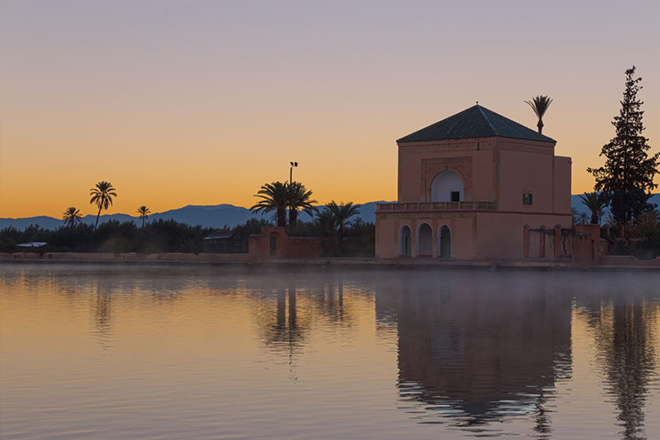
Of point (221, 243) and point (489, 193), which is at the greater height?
point (489, 193)

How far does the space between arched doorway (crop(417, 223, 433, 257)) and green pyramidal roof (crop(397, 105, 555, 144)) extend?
562 centimetres

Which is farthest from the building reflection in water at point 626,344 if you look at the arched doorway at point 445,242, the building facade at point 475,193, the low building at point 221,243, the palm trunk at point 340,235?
the low building at point 221,243

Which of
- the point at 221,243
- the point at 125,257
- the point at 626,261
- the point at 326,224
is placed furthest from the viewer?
the point at 221,243

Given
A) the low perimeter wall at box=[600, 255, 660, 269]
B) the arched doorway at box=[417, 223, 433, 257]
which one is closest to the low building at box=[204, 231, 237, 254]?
the arched doorway at box=[417, 223, 433, 257]

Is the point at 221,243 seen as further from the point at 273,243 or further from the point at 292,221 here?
the point at 273,243

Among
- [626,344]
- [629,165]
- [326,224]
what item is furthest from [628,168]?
[626,344]

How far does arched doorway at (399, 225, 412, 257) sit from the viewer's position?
61.5 meters

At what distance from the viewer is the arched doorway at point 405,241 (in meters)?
A: 61.5

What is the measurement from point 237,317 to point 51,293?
11780 mm

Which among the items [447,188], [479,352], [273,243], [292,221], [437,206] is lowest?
[479,352]

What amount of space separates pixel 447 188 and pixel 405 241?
170 inches

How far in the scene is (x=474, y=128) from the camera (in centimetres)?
6025

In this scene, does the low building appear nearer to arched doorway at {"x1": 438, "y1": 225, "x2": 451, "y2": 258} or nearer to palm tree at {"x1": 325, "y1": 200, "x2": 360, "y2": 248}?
palm tree at {"x1": 325, "y1": 200, "x2": 360, "y2": 248}

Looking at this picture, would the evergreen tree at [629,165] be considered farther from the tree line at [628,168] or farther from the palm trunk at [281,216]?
the palm trunk at [281,216]
